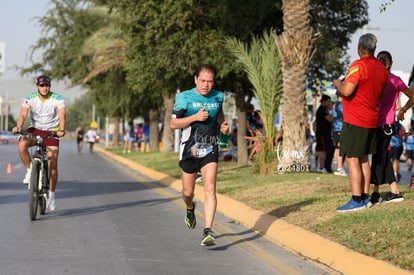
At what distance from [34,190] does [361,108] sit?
435 centimetres

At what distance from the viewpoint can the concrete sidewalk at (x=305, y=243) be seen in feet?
26.1

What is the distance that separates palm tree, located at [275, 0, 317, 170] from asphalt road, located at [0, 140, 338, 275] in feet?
14.8

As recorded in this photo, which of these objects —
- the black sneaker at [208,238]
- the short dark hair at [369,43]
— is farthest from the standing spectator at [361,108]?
the black sneaker at [208,238]

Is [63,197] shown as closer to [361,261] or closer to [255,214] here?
[255,214]

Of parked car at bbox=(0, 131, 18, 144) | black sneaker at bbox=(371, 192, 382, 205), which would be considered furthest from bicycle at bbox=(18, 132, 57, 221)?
parked car at bbox=(0, 131, 18, 144)

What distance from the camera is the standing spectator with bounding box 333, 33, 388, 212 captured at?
10766 millimetres

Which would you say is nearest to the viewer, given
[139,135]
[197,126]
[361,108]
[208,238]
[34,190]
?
[208,238]

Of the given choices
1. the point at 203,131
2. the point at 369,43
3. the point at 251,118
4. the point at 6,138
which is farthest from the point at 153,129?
the point at 6,138

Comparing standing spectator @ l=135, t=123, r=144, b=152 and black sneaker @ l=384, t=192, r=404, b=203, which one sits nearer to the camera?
black sneaker @ l=384, t=192, r=404, b=203

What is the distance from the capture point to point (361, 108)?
10820 millimetres

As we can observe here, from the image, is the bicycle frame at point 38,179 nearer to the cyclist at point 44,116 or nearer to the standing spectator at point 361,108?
the cyclist at point 44,116

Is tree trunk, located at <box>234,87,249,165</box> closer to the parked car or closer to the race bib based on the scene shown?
the race bib

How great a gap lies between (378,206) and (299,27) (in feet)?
30.4

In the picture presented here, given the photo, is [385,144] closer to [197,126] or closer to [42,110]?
[197,126]
